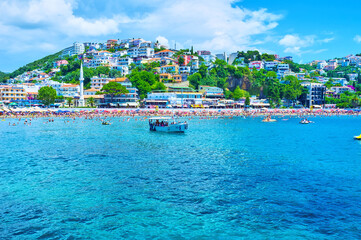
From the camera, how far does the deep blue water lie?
10922 millimetres

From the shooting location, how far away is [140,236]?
1049 centimetres

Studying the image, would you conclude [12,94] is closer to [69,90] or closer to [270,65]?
[69,90]

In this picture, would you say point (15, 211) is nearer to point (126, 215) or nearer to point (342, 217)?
point (126, 215)

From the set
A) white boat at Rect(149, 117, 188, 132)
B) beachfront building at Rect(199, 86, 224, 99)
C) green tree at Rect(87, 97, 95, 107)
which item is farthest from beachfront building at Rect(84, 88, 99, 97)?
white boat at Rect(149, 117, 188, 132)

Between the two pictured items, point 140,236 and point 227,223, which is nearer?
point 140,236

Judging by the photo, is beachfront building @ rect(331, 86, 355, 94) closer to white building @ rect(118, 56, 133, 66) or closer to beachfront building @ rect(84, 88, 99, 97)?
white building @ rect(118, 56, 133, 66)

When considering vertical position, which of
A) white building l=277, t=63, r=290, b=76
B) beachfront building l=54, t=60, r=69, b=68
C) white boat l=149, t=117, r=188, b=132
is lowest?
white boat l=149, t=117, r=188, b=132

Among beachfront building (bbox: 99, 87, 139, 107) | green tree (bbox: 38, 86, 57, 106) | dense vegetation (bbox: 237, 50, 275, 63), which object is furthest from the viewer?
dense vegetation (bbox: 237, 50, 275, 63)

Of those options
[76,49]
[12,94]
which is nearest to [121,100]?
[12,94]

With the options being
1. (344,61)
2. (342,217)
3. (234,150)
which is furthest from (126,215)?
(344,61)

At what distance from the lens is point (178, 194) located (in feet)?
47.5

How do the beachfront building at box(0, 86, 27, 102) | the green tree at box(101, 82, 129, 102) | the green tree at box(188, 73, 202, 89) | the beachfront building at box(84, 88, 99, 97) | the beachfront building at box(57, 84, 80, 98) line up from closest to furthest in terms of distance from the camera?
1. the green tree at box(101, 82, 129, 102)
2. the beachfront building at box(0, 86, 27, 102)
3. the beachfront building at box(84, 88, 99, 97)
4. the beachfront building at box(57, 84, 80, 98)
5. the green tree at box(188, 73, 202, 89)

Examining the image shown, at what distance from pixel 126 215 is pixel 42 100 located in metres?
79.5

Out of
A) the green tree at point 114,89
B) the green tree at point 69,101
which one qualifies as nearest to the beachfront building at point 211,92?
the green tree at point 114,89
